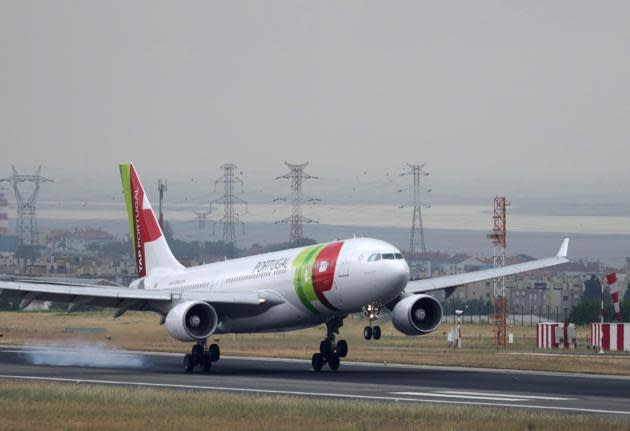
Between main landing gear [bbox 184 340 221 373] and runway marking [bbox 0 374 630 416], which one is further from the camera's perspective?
main landing gear [bbox 184 340 221 373]

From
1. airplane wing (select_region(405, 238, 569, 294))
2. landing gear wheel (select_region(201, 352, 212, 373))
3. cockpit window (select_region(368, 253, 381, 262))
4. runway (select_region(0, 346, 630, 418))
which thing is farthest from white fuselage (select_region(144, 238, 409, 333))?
airplane wing (select_region(405, 238, 569, 294))

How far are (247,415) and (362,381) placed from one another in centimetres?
1540

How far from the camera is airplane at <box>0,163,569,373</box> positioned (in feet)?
175

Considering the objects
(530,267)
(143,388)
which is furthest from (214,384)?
(530,267)

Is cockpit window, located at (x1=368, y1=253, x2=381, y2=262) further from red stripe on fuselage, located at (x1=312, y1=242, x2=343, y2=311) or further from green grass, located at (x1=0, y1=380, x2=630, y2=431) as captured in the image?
green grass, located at (x1=0, y1=380, x2=630, y2=431)

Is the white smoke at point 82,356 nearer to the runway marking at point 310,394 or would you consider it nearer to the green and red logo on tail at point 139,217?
the green and red logo on tail at point 139,217

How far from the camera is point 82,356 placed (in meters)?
68.6

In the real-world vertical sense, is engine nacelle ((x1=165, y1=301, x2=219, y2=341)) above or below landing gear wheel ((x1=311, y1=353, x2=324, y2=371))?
above

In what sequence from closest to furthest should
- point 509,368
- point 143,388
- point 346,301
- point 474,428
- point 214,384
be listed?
point 474,428, point 143,388, point 214,384, point 346,301, point 509,368

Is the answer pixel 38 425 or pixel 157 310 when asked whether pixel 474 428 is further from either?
pixel 157 310

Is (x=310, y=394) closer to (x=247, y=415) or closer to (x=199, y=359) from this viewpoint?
(x=247, y=415)

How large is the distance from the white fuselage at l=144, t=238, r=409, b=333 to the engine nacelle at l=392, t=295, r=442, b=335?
2185 millimetres

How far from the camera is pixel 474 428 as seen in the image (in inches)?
1232

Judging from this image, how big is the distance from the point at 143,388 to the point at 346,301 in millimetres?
11894
